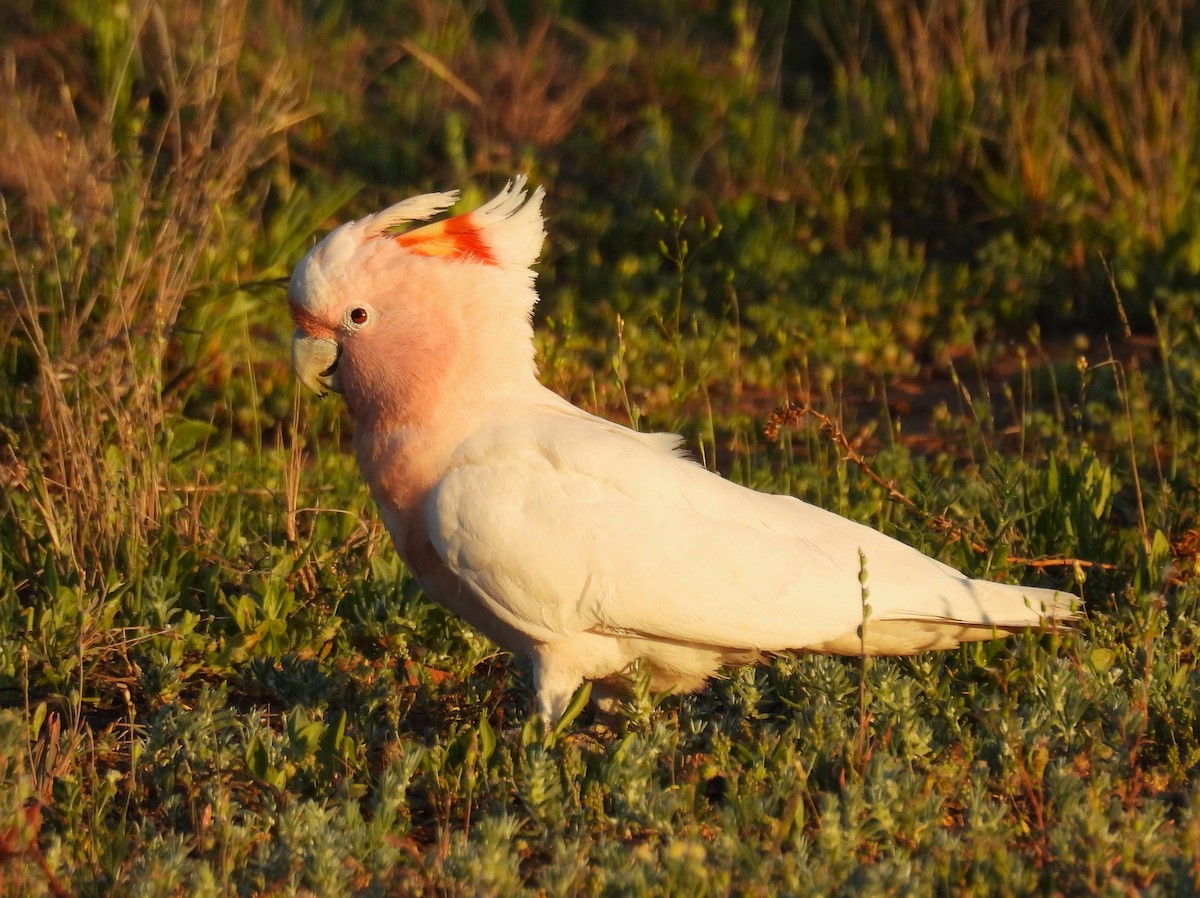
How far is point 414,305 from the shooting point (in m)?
3.51

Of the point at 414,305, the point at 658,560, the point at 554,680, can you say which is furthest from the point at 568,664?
the point at 414,305

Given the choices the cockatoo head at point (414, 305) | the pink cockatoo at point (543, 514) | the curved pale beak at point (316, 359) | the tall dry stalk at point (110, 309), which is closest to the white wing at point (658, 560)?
the pink cockatoo at point (543, 514)

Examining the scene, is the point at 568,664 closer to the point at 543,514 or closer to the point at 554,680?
the point at 554,680

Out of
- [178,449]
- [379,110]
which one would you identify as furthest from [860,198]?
[178,449]

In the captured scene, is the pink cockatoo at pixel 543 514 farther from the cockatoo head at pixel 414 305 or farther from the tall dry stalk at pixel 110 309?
the tall dry stalk at pixel 110 309

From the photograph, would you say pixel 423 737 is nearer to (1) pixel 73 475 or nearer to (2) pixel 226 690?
(2) pixel 226 690

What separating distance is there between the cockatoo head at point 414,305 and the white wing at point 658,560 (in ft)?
0.59

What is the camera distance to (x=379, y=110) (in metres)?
8.27

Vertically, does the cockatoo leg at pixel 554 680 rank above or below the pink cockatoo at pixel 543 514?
→ below

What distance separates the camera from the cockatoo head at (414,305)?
138 inches

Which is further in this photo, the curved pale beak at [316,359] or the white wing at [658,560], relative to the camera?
the curved pale beak at [316,359]

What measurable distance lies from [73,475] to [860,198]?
14.1ft

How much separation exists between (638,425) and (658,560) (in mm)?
1371

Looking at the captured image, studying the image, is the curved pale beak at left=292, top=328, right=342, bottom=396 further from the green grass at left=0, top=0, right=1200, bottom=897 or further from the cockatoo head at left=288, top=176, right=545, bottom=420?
the green grass at left=0, top=0, right=1200, bottom=897
